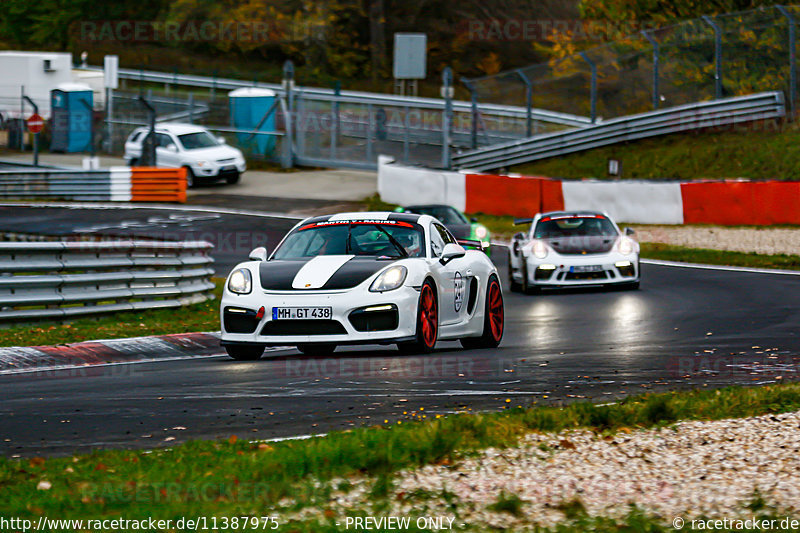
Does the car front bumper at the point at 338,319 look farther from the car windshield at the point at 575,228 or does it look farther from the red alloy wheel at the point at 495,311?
the car windshield at the point at 575,228

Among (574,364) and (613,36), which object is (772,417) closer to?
(574,364)

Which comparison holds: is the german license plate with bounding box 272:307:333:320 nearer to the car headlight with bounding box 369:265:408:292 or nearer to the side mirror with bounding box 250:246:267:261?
the car headlight with bounding box 369:265:408:292

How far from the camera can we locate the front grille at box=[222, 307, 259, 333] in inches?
422

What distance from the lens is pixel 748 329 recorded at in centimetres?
1334

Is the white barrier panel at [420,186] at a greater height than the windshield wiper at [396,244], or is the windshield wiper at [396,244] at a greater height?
the white barrier panel at [420,186]

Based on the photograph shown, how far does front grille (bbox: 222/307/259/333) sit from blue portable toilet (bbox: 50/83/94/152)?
3677 cm

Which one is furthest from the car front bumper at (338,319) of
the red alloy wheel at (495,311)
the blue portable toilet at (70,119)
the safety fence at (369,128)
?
the blue portable toilet at (70,119)

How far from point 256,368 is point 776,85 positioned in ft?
88.4

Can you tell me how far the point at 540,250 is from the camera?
750 inches

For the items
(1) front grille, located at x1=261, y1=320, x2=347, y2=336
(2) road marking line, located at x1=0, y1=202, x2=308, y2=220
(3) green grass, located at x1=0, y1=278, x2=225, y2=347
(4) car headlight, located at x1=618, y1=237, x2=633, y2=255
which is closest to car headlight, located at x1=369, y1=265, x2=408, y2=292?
(1) front grille, located at x1=261, y1=320, x2=347, y2=336

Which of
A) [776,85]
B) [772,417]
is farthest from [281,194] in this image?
[772,417]

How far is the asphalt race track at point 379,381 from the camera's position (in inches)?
302

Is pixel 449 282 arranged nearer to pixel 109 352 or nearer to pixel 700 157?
pixel 109 352

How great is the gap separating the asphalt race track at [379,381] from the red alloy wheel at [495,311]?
227mm
